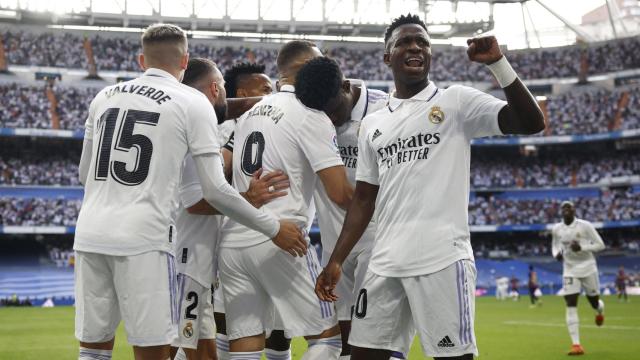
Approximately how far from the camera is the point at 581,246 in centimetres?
1488

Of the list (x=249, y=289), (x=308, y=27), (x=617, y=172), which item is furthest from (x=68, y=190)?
(x=249, y=289)

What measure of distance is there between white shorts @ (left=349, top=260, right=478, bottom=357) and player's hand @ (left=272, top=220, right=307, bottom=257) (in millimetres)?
607

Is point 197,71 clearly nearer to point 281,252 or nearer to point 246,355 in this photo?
point 281,252

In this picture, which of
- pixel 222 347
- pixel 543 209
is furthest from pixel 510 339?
pixel 543 209

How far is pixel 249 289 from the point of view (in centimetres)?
516

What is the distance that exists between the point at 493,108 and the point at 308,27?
176 feet

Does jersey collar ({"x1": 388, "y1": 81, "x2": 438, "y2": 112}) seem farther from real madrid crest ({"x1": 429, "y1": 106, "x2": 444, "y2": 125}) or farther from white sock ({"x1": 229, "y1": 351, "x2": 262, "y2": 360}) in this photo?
white sock ({"x1": 229, "y1": 351, "x2": 262, "y2": 360})

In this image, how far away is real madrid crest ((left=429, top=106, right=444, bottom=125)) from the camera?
4.51 meters

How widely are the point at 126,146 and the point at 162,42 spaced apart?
2.46 feet

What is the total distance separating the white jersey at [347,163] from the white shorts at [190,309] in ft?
3.31

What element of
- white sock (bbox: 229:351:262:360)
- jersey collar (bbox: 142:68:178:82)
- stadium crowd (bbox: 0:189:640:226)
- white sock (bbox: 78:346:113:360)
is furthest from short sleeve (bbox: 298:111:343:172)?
stadium crowd (bbox: 0:189:640:226)

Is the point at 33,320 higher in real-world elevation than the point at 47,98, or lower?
lower

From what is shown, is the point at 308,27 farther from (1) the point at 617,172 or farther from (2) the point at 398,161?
(2) the point at 398,161

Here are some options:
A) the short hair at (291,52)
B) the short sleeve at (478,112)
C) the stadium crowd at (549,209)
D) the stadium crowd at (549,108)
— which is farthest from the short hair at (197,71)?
the stadium crowd at (549,209)
